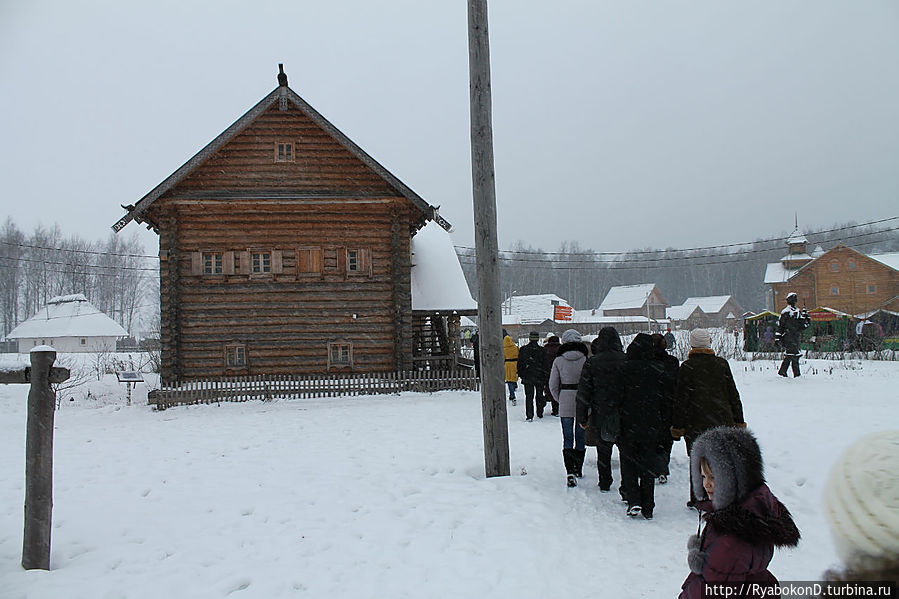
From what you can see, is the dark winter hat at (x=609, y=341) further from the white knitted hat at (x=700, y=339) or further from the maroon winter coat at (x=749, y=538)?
the maroon winter coat at (x=749, y=538)

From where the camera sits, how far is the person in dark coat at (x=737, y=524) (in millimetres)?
2662

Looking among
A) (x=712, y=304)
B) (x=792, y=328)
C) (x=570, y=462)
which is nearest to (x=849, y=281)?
(x=712, y=304)

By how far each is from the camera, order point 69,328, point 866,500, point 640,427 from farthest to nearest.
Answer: point 69,328 < point 640,427 < point 866,500

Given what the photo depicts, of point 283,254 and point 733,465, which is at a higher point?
point 283,254

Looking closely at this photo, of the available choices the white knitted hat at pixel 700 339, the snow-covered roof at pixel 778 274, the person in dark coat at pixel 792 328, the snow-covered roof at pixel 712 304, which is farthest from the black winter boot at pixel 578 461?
the snow-covered roof at pixel 712 304

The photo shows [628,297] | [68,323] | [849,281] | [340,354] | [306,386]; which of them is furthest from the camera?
[628,297]

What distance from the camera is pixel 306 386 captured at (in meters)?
16.7

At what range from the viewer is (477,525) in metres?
5.96

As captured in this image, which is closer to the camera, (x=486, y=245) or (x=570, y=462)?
(x=570, y=462)

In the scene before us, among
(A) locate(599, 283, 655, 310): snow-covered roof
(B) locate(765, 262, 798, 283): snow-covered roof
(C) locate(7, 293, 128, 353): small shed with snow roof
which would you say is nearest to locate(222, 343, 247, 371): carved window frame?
(C) locate(7, 293, 128, 353): small shed with snow roof

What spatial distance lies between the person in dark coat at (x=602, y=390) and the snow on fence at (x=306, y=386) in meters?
10.8

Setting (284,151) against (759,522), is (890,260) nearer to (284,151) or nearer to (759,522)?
(284,151)

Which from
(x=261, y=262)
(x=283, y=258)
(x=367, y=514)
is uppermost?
(x=283, y=258)

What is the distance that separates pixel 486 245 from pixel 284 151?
1276 cm
